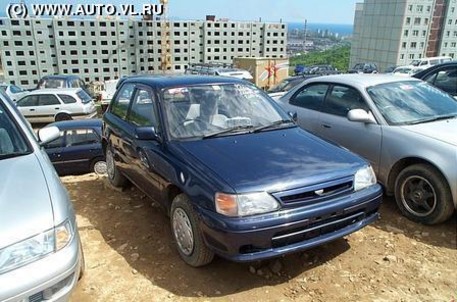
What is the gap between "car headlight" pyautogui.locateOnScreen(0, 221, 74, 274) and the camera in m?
2.09

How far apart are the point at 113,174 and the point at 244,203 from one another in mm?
3079

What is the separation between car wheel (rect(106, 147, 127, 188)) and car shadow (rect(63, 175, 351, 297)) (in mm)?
509

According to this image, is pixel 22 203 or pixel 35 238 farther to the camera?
pixel 22 203

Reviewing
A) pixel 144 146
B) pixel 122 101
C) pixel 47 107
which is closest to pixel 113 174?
pixel 122 101

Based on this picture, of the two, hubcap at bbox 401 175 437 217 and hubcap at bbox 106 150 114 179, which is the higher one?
hubcap at bbox 401 175 437 217

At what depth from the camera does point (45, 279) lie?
7.07ft

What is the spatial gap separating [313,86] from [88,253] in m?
3.66

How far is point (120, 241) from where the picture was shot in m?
3.73

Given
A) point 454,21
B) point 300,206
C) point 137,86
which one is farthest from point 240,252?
point 454,21

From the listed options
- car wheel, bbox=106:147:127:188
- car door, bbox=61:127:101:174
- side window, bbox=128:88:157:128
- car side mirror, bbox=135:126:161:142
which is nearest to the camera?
car side mirror, bbox=135:126:161:142

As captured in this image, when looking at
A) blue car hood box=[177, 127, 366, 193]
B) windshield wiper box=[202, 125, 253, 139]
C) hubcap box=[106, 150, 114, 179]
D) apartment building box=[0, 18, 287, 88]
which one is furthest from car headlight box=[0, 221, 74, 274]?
apartment building box=[0, 18, 287, 88]

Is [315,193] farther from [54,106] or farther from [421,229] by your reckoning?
[54,106]

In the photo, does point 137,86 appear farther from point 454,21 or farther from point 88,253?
point 454,21

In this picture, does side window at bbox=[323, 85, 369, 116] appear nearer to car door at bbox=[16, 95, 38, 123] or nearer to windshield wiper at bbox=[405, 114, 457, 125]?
windshield wiper at bbox=[405, 114, 457, 125]
